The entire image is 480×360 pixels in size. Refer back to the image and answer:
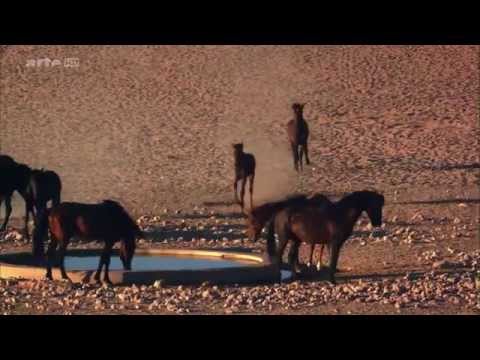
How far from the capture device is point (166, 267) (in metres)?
18.7

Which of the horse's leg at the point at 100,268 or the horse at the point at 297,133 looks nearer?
the horse's leg at the point at 100,268

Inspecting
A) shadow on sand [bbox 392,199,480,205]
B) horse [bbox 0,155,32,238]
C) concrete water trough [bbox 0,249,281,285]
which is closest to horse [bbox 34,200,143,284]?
concrete water trough [bbox 0,249,281,285]

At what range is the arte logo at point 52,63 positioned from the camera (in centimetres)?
4247

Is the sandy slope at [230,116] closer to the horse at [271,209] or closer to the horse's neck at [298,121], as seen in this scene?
the horse's neck at [298,121]

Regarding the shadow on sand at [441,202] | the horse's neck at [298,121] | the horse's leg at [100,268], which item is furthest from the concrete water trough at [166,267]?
the horse's neck at [298,121]

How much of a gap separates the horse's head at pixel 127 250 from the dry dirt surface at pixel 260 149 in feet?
2.18

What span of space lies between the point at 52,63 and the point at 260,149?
1217 cm

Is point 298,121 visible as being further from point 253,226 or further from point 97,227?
point 97,227

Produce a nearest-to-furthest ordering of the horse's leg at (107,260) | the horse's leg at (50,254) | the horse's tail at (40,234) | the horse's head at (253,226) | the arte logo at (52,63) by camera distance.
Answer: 1. the horse's leg at (107,260)
2. the horse's leg at (50,254)
3. the horse's head at (253,226)
4. the horse's tail at (40,234)
5. the arte logo at (52,63)

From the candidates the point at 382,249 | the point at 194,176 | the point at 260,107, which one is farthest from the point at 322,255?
the point at 260,107

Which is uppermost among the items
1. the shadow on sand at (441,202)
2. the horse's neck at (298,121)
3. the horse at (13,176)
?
the horse's neck at (298,121)

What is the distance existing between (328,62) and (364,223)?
64.1ft

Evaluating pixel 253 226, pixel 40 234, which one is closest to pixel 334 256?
pixel 253 226

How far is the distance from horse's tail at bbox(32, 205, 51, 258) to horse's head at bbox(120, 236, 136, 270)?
0.98m
